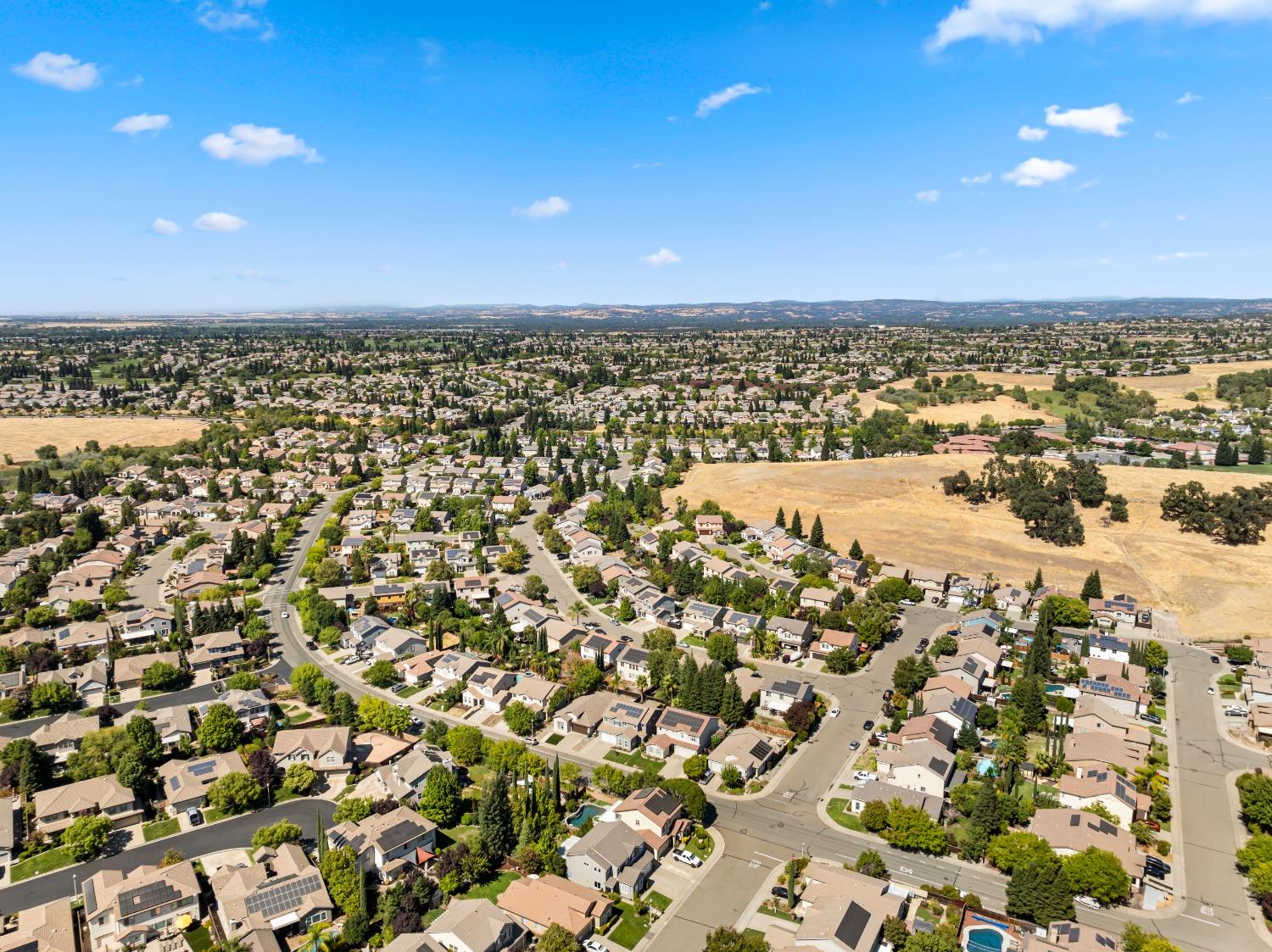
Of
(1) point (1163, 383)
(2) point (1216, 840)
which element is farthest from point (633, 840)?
(1) point (1163, 383)

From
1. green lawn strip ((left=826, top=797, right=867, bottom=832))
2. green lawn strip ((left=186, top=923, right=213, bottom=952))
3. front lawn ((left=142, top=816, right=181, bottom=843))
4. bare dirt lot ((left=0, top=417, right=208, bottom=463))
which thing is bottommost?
green lawn strip ((left=826, top=797, right=867, bottom=832))

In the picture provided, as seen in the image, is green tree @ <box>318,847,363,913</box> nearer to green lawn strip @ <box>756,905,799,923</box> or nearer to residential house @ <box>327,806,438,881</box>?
residential house @ <box>327,806,438,881</box>

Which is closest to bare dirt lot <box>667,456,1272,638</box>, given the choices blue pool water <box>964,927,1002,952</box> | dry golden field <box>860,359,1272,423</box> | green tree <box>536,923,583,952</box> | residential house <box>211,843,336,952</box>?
blue pool water <box>964,927,1002,952</box>

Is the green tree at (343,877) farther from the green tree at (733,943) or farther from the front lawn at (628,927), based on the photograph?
the green tree at (733,943)

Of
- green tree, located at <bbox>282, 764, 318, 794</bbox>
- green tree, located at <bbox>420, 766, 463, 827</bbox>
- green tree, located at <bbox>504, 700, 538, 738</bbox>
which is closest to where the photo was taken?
green tree, located at <bbox>420, 766, 463, 827</bbox>

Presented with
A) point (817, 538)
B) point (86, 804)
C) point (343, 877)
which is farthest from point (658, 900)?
point (817, 538)

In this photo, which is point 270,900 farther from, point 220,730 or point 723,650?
point 723,650
